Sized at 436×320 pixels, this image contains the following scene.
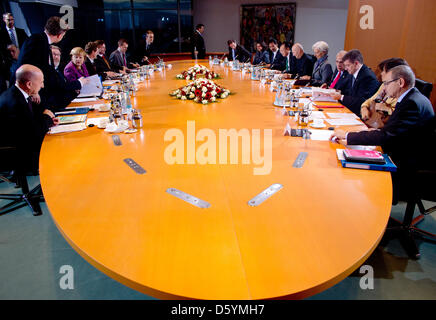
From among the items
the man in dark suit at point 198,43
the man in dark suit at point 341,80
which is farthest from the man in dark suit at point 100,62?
the man in dark suit at point 341,80

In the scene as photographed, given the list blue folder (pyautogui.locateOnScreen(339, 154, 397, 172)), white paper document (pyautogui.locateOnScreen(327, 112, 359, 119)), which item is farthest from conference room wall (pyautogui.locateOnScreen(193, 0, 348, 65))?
blue folder (pyautogui.locateOnScreen(339, 154, 397, 172))

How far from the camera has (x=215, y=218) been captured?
138 centimetres

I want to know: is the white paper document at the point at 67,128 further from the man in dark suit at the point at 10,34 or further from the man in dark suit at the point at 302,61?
the man in dark suit at the point at 10,34

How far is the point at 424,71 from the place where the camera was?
4.49m

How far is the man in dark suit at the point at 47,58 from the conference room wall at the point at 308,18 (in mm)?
7557

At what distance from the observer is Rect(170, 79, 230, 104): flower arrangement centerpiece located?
11.2 feet

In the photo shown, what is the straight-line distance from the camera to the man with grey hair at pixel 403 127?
2131 mm

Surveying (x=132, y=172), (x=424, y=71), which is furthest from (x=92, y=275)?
(x=424, y=71)

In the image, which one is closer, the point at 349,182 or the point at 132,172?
the point at 349,182

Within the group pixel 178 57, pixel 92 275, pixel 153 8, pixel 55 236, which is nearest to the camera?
pixel 92 275

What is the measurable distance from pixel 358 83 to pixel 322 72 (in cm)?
129
